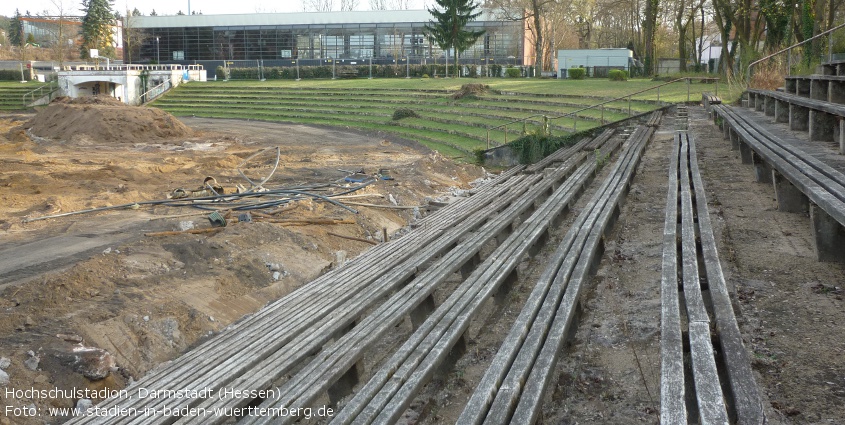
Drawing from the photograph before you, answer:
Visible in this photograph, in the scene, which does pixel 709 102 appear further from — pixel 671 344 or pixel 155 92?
pixel 155 92

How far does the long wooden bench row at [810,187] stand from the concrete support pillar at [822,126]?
0.45 meters

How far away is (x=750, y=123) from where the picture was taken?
13953mm

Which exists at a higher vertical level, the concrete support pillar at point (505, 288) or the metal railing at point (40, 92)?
the metal railing at point (40, 92)

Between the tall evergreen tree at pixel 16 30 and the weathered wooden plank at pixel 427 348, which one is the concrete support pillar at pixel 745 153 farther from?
the tall evergreen tree at pixel 16 30

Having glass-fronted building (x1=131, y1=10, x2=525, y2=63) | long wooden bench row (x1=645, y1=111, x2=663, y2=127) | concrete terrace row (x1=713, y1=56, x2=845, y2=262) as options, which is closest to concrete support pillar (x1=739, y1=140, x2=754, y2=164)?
concrete terrace row (x1=713, y1=56, x2=845, y2=262)

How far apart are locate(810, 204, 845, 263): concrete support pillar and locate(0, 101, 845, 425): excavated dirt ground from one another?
0.15 metres

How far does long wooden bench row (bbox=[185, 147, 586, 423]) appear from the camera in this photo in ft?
18.2

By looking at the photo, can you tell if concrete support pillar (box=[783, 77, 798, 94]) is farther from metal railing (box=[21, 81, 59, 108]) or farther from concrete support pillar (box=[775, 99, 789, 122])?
metal railing (box=[21, 81, 59, 108])

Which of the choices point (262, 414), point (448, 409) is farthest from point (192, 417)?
point (448, 409)

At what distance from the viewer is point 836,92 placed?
11258 mm

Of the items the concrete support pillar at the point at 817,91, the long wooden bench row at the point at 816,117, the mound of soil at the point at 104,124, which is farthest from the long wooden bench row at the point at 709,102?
the mound of soil at the point at 104,124

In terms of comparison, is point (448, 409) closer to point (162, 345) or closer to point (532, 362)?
point (532, 362)

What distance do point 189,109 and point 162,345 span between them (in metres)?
43.0

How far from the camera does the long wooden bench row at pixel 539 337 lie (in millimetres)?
4578
